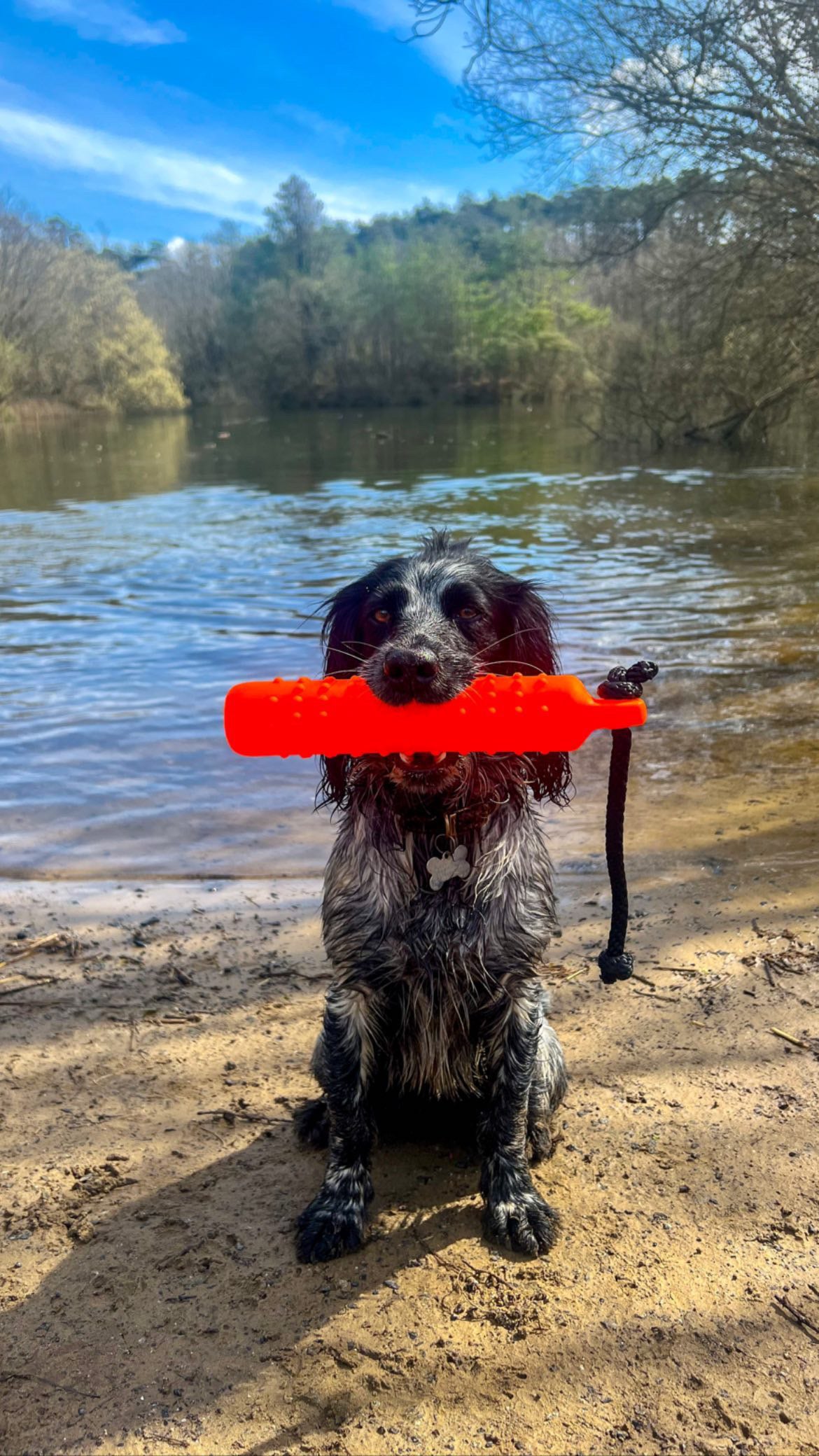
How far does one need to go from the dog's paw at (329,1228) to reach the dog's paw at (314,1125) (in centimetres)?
35

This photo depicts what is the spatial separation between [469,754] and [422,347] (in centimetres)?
7501

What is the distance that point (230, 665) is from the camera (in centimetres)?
930

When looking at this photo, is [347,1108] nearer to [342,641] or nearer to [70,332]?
[342,641]

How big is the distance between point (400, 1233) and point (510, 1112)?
46cm

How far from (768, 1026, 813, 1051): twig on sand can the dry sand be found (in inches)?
0.6

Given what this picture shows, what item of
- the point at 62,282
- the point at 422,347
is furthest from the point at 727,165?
the point at 422,347

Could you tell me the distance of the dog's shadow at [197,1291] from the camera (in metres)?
2.29

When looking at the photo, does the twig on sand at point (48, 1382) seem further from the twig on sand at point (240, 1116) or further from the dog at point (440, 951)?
the twig on sand at point (240, 1116)

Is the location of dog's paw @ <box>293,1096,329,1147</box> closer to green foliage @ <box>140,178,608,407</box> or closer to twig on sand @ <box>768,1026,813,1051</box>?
twig on sand @ <box>768,1026,813,1051</box>

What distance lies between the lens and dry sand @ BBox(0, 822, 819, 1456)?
2244mm

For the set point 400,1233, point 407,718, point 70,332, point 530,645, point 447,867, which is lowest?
point 400,1233

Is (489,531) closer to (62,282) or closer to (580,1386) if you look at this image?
(580,1386)

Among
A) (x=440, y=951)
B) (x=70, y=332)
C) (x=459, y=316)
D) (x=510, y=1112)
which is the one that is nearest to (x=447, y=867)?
(x=440, y=951)

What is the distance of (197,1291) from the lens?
8.55ft
